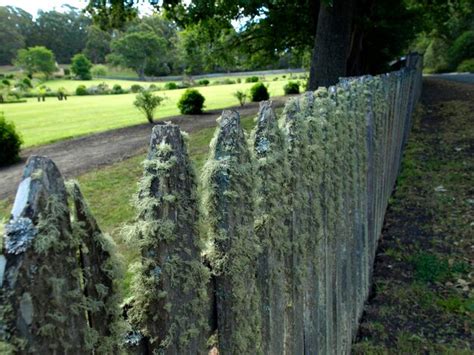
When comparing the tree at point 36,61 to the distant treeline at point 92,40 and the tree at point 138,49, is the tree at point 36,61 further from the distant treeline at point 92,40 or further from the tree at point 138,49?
the tree at point 138,49

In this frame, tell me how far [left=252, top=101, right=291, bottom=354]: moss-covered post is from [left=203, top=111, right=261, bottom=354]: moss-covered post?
0.46 feet

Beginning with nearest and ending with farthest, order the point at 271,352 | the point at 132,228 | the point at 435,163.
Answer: the point at 132,228 < the point at 271,352 < the point at 435,163

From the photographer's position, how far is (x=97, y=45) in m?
110

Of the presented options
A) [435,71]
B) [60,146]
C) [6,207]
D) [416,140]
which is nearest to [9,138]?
[60,146]

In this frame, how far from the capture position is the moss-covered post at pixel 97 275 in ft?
3.02

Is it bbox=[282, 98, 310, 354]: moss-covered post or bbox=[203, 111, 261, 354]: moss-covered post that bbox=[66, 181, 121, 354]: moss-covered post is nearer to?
bbox=[203, 111, 261, 354]: moss-covered post

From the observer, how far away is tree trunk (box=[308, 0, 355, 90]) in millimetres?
9203

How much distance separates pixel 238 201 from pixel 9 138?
10465 mm

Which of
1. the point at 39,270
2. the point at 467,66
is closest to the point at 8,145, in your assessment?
the point at 39,270

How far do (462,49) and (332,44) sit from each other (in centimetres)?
3916

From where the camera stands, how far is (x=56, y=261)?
0.85m

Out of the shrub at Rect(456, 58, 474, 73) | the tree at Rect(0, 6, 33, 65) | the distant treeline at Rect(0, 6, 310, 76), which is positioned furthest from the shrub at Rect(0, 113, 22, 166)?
the tree at Rect(0, 6, 33, 65)

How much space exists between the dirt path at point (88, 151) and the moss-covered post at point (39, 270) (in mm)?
7184

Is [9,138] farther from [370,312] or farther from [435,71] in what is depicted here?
[435,71]
